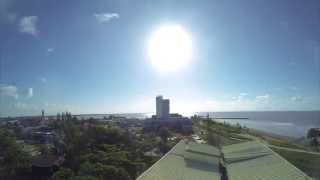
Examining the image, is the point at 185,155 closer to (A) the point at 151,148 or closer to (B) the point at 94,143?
(B) the point at 94,143

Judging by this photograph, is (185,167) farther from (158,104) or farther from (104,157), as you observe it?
(158,104)

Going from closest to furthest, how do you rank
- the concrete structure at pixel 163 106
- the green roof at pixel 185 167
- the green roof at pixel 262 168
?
1. the green roof at pixel 262 168
2. the green roof at pixel 185 167
3. the concrete structure at pixel 163 106

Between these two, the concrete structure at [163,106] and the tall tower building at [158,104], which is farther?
the tall tower building at [158,104]

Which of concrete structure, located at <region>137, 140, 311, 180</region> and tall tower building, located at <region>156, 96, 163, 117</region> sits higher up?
tall tower building, located at <region>156, 96, 163, 117</region>

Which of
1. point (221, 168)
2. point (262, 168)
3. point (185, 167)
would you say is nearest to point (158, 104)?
point (221, 168)

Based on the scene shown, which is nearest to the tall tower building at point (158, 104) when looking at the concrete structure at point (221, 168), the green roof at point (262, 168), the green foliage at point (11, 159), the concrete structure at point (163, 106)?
the concrete structure at point (163, 106)

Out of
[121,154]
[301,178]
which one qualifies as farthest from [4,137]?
[301,178]

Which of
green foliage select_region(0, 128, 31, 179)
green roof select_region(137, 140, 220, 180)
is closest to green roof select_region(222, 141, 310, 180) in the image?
green roof select_region(137, 140, 220, 180)

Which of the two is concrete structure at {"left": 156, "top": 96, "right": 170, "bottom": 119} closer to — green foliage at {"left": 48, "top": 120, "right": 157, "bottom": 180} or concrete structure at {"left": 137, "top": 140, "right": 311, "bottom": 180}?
green foliage at {"left": 48, "top": 120, "right": 157, "bottom": 180}

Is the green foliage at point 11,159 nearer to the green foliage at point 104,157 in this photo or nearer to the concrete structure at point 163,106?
the green foliage at point 104,157
